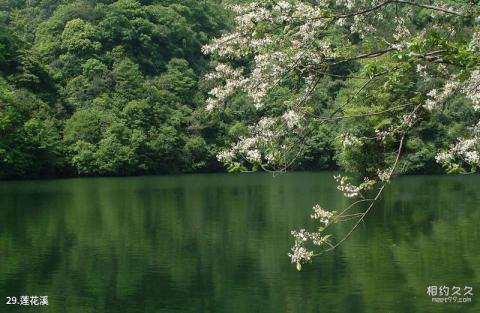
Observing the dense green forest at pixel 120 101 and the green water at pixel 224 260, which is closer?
the green water at pixel 224 260

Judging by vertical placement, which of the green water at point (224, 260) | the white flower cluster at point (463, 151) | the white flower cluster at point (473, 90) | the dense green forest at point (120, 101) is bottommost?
the green water at point (224, 260)

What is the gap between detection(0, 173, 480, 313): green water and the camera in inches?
576

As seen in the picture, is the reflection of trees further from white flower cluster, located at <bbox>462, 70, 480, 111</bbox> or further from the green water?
white flower cluster, located at <bbox>462, 70, 480, 111</bbox>

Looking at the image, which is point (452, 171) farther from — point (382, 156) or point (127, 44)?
point (127, 44)

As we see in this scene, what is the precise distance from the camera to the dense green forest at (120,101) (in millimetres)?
65500

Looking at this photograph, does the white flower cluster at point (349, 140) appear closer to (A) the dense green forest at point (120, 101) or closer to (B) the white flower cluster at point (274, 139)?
(B) the white flower cluster at point (274, 139)

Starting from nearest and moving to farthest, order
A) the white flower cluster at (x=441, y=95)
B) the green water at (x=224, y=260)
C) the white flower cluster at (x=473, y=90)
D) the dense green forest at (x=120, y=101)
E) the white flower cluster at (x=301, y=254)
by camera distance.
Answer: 1. the white flower cluster at (x=301, y=254)
2. the white flower cluster at (x=473, y=90)
3. the white flower cluster at (x=441, y=95)
4. the green water at (x=224, y=260)
5. the dense green forest at (x=120, y=101)

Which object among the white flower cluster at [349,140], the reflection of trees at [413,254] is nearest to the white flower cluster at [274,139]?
the white flower cluster at [349,140]

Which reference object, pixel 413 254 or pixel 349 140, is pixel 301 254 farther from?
pixel 413 254

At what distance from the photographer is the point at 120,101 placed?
263 feet

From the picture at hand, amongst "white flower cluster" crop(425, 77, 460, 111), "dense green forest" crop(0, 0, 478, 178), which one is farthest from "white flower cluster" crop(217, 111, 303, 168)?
"dense green forest" crop(0, 0, 478, 178)

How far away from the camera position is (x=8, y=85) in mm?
66750

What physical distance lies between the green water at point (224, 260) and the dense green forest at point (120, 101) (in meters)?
22.1

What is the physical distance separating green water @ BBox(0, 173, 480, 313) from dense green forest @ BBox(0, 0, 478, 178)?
2213 cm
